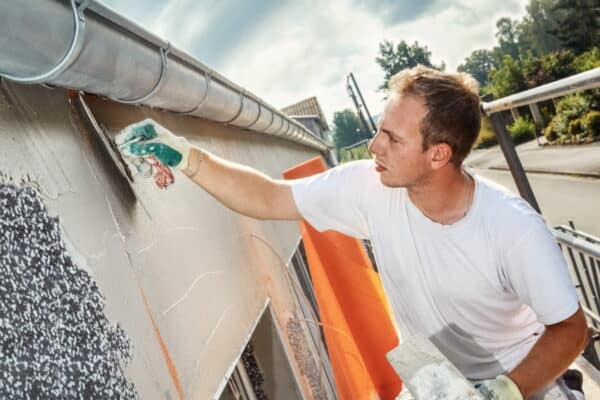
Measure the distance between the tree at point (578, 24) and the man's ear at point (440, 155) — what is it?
51.9 m

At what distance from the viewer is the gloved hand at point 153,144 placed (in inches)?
57.6

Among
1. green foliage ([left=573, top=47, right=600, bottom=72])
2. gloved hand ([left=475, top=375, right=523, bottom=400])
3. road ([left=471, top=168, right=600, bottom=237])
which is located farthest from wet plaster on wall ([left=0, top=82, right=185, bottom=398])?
green foliage ([left=573, top=47, right=600, bottom=72])

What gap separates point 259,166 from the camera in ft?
12.5

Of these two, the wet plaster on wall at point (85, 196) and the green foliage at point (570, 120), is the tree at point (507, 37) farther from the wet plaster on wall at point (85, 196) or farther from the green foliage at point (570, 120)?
the wet plaster on wall at point (85, 196)

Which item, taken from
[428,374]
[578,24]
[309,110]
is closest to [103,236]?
[428,374]

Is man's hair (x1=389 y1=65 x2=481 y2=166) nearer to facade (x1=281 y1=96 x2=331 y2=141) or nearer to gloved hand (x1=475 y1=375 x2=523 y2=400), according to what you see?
gloved hand (x1=475 y1=375 x2=523 y2=400)

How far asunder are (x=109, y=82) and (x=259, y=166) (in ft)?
8.55

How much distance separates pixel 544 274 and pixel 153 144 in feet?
5.50

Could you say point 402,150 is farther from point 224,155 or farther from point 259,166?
point 259,166

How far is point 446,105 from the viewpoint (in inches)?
81.4

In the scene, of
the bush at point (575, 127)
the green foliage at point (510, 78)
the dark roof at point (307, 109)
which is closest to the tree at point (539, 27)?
the green foliage at point (510, 78)

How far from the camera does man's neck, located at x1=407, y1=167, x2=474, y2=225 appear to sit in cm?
207

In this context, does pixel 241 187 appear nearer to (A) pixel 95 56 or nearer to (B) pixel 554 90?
(A) pixel 95 56

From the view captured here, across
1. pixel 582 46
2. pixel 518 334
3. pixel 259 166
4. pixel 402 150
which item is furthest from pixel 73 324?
pixel 582 46
